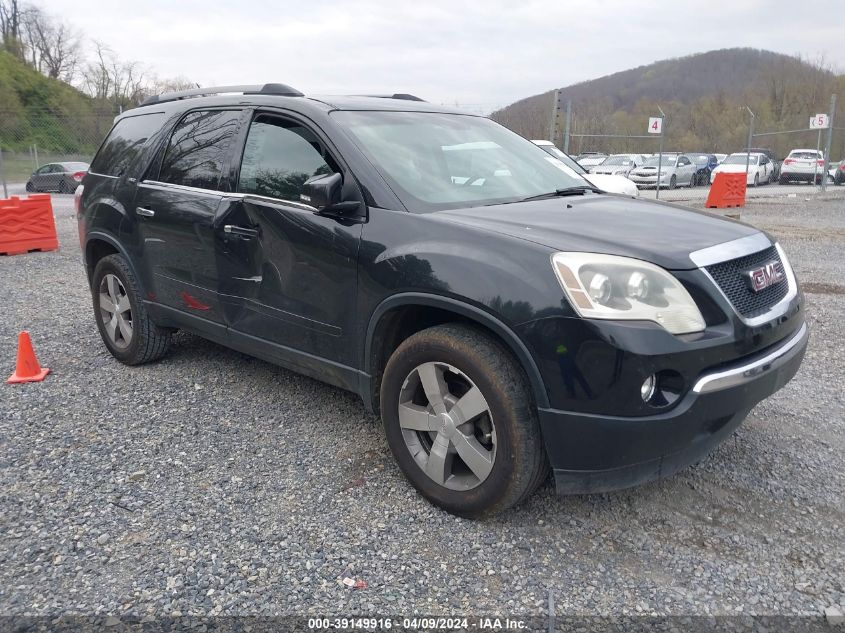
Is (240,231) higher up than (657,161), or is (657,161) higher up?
(240,231)

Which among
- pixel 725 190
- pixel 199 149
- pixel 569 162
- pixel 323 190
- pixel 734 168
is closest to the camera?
pixel 323 190

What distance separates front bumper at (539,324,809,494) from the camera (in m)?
2.54

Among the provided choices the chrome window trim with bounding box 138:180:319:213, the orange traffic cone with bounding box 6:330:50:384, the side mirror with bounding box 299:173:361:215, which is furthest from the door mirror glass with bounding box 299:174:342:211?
the orange traffic cone with bounding box 6:330:50:384

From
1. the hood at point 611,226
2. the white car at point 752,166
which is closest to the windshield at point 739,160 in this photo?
the white car at point 752,166

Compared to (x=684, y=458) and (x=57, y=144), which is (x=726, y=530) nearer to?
(x=684, y=458)

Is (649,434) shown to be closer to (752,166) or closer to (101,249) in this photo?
(101,249)

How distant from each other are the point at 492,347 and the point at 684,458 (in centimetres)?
86

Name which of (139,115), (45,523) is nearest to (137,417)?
(45,523)

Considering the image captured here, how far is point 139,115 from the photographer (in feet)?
16.3

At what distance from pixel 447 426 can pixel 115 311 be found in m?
3.17

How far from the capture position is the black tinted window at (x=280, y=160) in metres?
3.57

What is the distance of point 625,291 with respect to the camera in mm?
2582

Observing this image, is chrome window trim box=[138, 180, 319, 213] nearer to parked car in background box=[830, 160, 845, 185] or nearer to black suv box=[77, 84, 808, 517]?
black suv box=[77, 84, 808, 517]

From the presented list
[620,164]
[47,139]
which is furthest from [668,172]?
[47,139]
